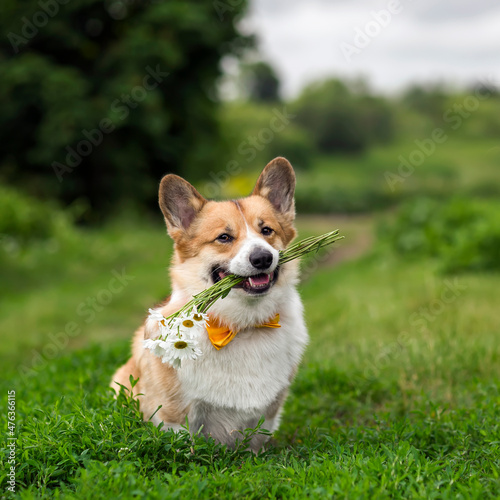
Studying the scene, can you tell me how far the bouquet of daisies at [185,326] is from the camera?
2996mm

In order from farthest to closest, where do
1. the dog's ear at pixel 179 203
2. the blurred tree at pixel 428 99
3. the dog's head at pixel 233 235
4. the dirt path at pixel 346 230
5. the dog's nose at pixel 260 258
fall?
the blurred tree at pixel 428 99
the dirt path at pixel 346 230
the dog's ear at pixel 179 203
the dog's head at pixel 233 235
the dog's nose at pixel 260 258

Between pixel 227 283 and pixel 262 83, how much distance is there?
34358 mm

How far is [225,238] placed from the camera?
11.5 feet

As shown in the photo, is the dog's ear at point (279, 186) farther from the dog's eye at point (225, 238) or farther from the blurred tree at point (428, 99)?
the blurred tree at point (428, 99)

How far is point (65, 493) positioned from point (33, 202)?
1253 centimetres

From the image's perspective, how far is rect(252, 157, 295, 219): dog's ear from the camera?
3808 millimetres

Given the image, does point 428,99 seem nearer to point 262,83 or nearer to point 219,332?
point 262,83

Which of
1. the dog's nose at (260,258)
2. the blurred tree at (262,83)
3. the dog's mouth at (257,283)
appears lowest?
the dog's mouth at (257,283)

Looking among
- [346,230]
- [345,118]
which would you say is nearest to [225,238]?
[346,230]

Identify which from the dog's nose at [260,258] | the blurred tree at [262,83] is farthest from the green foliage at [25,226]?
the blurred tree at [262,83]

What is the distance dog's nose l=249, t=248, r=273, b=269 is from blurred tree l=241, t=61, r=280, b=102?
33.2 meters

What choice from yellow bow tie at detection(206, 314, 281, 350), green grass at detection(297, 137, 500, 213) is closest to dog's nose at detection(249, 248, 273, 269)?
yellow bow tie at detection(206, 314, 281, 350)

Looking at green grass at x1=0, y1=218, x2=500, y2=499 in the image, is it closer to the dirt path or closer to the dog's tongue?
the dog's tongue

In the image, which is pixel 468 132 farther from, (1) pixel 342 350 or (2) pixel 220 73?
(1) pixel 342 350
